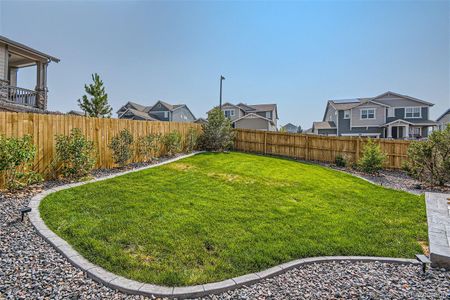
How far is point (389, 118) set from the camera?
27.9m

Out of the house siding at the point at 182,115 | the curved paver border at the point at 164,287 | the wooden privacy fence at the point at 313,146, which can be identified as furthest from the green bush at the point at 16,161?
the house siding at the point at 182,115

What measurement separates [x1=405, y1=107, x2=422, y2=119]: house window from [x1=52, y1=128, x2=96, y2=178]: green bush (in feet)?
107

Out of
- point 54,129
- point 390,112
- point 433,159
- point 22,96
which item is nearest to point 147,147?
point 54,129

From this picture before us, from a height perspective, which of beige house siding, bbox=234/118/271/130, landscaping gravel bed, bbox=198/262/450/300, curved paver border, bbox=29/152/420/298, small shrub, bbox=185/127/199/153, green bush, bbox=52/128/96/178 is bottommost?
landscaping gravel bed, bbox=198/262/450/300

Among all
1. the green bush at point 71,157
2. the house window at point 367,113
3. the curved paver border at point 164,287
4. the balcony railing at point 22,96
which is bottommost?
the curved paver border at point 164,287

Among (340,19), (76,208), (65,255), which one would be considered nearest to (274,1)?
(340,19)

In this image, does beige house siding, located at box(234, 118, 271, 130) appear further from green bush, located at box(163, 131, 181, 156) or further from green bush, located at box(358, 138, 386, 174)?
green bush, located at box(163, 131, 181, 156)

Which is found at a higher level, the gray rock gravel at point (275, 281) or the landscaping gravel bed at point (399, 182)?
the landscaping gravel bed at point (399, 182)

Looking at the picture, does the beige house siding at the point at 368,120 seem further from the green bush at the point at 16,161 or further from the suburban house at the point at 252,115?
the green bush at the point at 16,161

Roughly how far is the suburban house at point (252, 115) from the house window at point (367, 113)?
456 inches

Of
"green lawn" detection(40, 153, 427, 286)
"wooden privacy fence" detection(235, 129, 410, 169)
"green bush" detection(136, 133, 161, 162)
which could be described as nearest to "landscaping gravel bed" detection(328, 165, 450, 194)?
"wooden privacy fence" detection(235, 129, 410, 169)

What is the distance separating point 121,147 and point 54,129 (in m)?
2.29

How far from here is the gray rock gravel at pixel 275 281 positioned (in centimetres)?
266

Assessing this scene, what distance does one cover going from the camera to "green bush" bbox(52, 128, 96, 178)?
6914 millimetres
